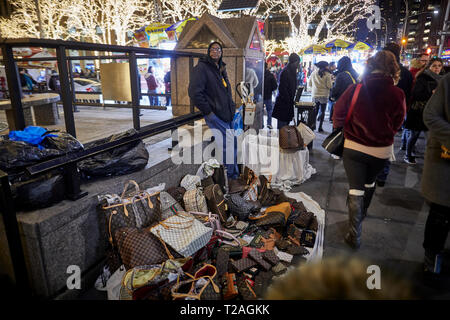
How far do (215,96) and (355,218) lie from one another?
96.5 inches

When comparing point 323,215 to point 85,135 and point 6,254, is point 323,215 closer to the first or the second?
point 6,254

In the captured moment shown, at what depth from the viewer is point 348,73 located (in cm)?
684

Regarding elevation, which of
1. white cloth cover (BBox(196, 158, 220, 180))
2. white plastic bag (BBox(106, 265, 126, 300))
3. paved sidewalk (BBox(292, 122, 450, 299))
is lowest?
paved sidewalk (BBox(292, 122, 450, 299))

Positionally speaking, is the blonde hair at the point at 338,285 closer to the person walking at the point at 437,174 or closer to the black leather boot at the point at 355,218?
the person walking at the point at 437,174

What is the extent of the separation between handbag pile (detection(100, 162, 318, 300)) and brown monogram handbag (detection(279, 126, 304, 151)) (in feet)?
5.29

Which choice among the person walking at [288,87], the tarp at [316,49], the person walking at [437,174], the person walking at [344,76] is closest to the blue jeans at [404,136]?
the person walking at [344,76]

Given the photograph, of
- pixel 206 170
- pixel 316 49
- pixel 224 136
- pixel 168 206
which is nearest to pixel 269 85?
pixel 224 136

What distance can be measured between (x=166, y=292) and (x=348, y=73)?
21.4 ft

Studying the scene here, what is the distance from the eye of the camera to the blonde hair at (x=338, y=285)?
2.07ft

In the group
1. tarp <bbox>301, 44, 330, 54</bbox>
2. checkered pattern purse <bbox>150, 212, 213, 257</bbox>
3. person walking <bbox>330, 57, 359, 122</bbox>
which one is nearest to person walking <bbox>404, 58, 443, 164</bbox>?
person walking <bbox>330, 57, 359, 122</bbox>

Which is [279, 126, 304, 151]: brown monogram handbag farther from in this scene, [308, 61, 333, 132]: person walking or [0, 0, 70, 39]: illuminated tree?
[0, 0, 70, 39]: illuminated tree

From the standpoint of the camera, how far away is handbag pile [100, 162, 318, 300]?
7.60 ft

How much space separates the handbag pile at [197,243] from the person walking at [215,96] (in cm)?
90
